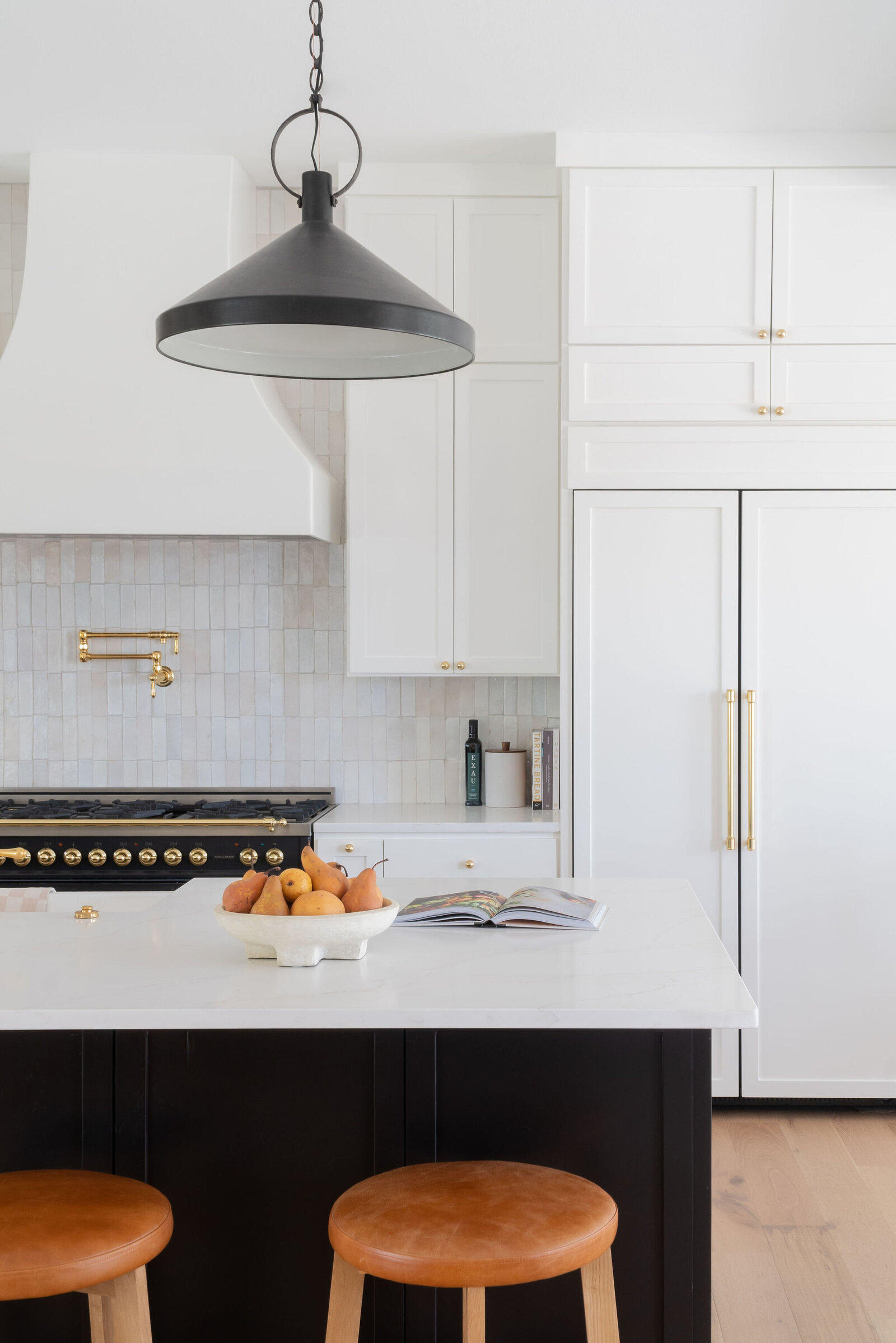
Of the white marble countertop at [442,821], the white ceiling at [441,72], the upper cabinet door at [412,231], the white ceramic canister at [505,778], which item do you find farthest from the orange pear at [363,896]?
the upper cabinet door at [412,231]

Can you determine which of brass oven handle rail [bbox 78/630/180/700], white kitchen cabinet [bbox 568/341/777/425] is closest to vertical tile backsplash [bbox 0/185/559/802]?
brass oven handle rail [bbox 78/630/180/700]

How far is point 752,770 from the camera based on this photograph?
3316 millimetres

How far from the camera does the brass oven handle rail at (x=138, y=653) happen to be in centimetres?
391

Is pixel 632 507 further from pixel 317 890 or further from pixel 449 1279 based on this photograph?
pixel 449 1279

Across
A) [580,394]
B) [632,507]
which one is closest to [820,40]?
[580,394]

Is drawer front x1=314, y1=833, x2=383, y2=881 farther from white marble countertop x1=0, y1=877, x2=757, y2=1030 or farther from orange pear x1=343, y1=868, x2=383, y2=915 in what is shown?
orange pear x1=343, y1=868, x2=383, y2=915

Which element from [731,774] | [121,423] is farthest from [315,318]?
[731,774]

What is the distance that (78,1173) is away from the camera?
64.4 inches

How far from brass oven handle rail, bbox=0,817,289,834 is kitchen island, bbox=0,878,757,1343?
148 centimetres

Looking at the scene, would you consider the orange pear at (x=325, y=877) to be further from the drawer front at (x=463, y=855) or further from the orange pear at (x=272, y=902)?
the drawer front at (x=463, y=855)

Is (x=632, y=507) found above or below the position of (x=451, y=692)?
above

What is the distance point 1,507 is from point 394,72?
170cm

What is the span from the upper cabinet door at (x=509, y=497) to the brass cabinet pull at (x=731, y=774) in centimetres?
58

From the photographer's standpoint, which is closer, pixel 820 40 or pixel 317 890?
pixel 317 890
